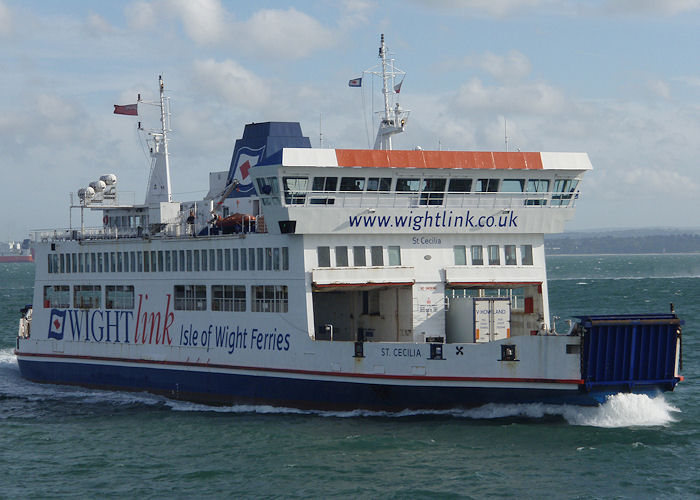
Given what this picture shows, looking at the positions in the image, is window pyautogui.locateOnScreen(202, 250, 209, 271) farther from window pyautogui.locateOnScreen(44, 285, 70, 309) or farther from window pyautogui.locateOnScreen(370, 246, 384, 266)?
window pyautogui.locateOnScreen(44, 285, 70, 309)

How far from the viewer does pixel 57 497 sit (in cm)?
2403

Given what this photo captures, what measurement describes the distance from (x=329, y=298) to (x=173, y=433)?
7.17 m

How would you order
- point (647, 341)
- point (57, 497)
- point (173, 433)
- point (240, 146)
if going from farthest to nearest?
point (240, 146) → point (173, 433) → point (647, 341) → point (57, 497)

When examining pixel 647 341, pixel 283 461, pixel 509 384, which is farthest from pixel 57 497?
pixel 647 341

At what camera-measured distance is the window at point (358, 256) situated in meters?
31.0

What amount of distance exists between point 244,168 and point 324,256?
7.31 m

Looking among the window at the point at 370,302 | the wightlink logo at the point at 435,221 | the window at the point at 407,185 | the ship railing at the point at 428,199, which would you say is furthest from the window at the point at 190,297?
the window at the point at 407,185

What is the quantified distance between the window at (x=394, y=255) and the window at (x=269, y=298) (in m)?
3.33

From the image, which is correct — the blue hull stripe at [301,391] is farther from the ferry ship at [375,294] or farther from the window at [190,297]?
the window at [190,297]

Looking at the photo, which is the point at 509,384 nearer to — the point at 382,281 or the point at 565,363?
the point at 565,363

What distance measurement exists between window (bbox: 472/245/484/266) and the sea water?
4915mm

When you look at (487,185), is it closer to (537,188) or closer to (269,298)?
(537,188)

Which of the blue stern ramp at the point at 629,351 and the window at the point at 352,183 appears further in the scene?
the window at the point at 352,183

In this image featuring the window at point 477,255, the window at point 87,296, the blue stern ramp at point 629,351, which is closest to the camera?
the blue stern ramp at point 629,351
